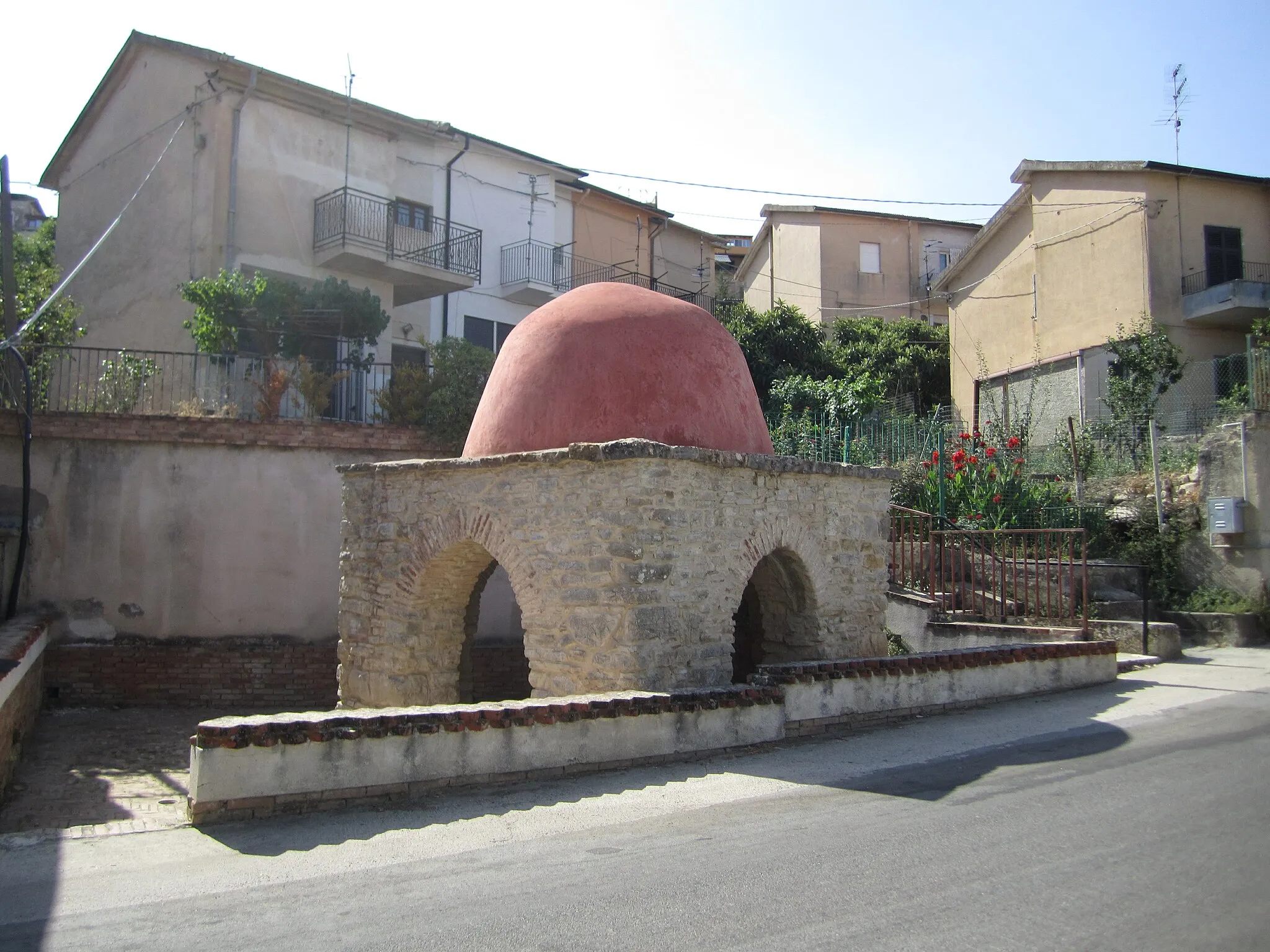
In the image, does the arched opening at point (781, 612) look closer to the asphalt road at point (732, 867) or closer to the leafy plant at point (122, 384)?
the asphalt road at point (732, 867)

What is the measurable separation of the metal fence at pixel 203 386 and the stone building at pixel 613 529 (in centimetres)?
379

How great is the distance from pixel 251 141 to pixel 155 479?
7.02 m

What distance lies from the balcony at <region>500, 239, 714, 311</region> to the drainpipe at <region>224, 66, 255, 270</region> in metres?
5.40

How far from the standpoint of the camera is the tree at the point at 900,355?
23156 mm

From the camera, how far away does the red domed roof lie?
739 cm

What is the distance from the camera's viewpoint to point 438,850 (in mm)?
4676

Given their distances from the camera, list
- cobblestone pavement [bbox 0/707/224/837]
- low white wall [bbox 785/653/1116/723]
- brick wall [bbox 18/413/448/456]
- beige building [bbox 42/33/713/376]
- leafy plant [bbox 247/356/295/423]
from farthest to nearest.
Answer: beige building [bbox 42/33/713/376] < leafy plant [bbox 247/356/295/423] < brick wall [bbox 18/413/448/456] < low white wall [bbox 785/653/1116/723] < cobblestone pavement [bbox 0/707/224/837]

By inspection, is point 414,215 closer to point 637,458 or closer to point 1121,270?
point 637,458

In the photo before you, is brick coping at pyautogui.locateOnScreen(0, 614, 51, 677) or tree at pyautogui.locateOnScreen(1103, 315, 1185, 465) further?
tree at pyautogui.locateOnScreen(1103, 315, 1185, 465)

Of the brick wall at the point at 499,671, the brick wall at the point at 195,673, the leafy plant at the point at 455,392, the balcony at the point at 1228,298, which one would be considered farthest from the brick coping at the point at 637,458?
the balcony at the point at 1228,298

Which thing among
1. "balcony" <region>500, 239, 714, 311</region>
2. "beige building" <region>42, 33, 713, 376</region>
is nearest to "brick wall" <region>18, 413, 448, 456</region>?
"beige building" <region>42, 33, 713, 376</region>

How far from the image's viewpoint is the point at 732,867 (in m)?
4.38

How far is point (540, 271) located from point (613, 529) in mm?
13693

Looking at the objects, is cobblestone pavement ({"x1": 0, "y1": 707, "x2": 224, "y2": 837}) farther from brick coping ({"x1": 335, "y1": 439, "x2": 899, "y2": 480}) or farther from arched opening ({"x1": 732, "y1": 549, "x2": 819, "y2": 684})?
arched opening ({"x1": 732, "y1": 549, "x2": 819, "y2": 684})
